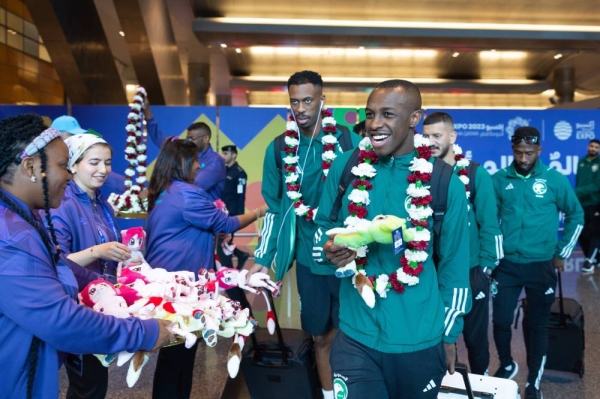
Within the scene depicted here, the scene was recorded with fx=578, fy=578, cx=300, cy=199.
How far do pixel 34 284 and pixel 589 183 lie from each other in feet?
29.6

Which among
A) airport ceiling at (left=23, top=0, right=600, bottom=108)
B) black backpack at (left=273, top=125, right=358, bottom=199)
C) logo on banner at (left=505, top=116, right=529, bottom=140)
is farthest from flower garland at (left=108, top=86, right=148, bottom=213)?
logo on banner at (left=505, top=116, right=529, bottom=140)

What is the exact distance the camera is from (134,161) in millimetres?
7086

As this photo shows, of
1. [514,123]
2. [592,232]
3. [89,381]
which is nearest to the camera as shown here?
[89,381]

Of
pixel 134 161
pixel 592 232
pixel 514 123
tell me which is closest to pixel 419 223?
pixel 134 161

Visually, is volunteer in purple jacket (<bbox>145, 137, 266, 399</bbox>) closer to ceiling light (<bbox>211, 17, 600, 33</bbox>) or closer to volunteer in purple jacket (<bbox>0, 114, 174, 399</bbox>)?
volunteer in purple jacket (<bbox>0, 114, 174, 399</bbox>)

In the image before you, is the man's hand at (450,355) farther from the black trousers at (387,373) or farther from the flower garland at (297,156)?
the flower garland at (297,156)

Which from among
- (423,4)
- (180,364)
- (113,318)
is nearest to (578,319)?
(180,364)

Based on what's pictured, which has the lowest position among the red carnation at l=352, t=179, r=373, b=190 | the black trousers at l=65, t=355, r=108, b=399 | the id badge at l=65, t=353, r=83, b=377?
the black trousers at l=65, t=355, r=108, b=399

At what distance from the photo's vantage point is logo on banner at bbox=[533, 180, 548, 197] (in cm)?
412

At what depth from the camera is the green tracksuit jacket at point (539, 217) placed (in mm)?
4082

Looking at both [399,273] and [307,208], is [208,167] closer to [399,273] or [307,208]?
[307,208]

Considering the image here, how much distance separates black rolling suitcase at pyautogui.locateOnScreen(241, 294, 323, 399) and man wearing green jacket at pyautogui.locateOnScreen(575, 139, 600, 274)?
6.57m

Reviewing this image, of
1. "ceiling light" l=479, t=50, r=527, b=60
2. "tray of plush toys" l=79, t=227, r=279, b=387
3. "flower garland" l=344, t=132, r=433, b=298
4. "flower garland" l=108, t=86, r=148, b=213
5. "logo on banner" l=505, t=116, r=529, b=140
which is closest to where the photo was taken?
"tray of plush toys" l=79, t=227, r=279, b=387

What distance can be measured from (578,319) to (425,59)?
13.0 meters
